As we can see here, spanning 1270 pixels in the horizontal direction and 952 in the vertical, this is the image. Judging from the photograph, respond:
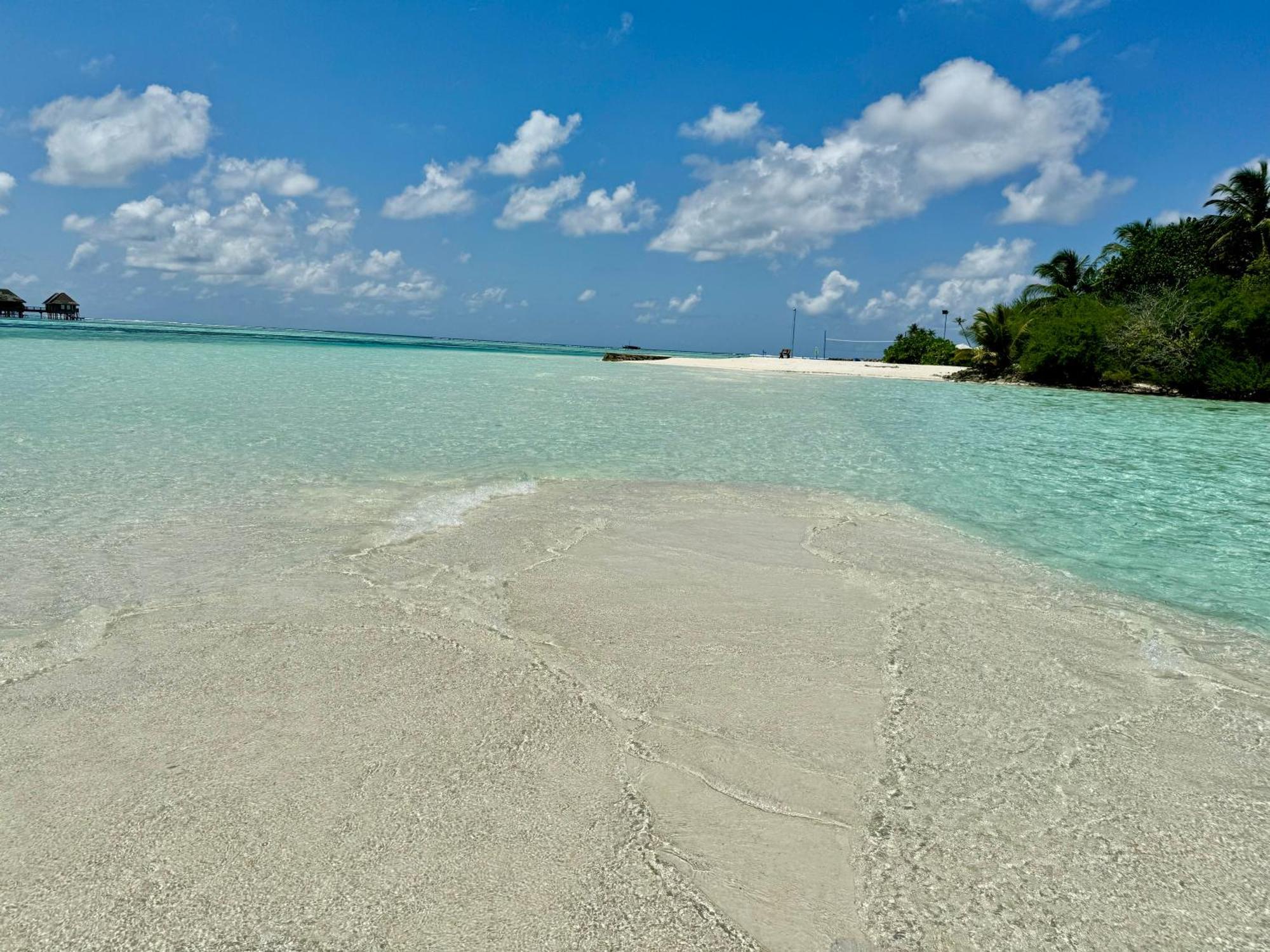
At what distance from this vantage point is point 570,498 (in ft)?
23.2

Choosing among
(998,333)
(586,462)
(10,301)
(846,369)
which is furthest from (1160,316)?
(10,301)

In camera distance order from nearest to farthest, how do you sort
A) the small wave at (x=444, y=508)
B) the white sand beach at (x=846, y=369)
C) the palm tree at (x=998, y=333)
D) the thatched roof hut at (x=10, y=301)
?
the small wave at (x=444, y=508) < the palm tree at (x=998, y=333) < the white sand beach at (x=846, y=369) < the thatched roof hut at (x=10, y=301)

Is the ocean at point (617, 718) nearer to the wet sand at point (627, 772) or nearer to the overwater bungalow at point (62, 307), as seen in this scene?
the wet sand at point (627, 772)

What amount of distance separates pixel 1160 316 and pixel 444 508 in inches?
1294

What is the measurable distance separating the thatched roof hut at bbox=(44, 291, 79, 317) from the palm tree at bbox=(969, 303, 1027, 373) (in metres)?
116

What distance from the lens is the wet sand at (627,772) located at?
1861 millimetres

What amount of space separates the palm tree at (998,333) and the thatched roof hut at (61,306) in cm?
11565

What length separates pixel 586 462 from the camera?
9375mm

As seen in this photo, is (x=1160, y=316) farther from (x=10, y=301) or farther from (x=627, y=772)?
(x=10, y=301)

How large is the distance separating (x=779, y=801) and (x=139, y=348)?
4822cm

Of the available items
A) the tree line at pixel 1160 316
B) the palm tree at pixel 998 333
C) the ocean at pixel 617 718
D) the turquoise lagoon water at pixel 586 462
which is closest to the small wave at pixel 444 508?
the ocean at pixel 617 718

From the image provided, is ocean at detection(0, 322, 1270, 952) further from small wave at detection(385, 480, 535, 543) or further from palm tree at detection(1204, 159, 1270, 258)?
palm tree at detection(1204, 159, 1270, 258)

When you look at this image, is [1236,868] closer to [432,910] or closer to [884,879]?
[884,879]

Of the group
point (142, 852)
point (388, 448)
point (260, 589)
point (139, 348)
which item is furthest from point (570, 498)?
point (139, 348)
